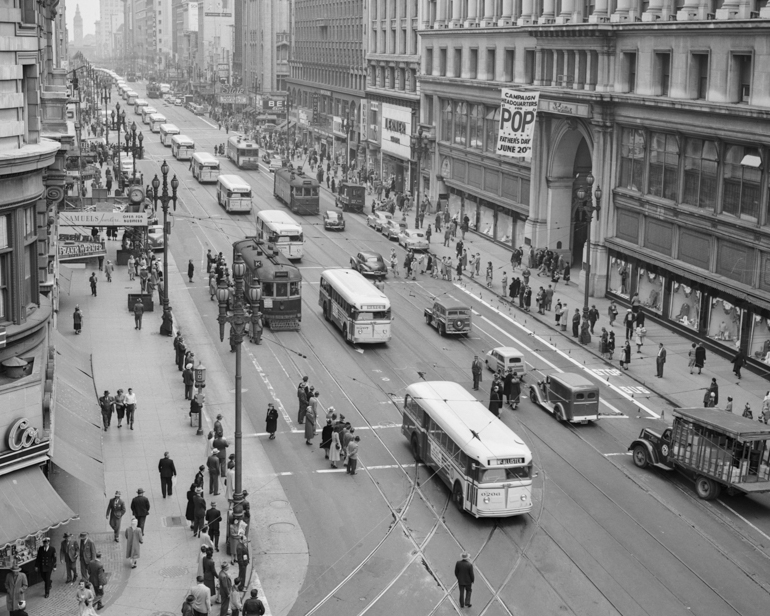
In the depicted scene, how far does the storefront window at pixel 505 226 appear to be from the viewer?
249 ft

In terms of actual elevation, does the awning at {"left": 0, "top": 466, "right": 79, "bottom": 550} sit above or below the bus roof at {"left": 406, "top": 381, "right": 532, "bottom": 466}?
→ above

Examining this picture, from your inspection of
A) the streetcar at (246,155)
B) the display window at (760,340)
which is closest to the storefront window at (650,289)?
the display window at (760,340)

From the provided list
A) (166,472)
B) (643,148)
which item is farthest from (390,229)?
(166,472)

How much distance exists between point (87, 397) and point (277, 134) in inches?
4799

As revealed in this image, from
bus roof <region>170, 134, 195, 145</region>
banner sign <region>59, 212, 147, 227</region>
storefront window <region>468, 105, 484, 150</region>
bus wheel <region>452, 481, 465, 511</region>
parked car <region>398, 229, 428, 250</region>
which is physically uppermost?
storefront window <region>468, 105, 484, 150</region>

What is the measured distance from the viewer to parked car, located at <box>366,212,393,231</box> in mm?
81000

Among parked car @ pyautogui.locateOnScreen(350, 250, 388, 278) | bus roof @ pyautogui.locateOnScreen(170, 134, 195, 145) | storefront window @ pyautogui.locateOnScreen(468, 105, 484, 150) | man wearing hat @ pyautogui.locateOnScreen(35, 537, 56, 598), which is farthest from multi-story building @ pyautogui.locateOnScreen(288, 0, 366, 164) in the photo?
man wearing hat @ pyautogui.locateOnScreen(35, 537, 56, 598)

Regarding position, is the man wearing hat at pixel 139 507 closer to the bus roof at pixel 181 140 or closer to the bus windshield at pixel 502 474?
the bus windshield at pixel 502 474

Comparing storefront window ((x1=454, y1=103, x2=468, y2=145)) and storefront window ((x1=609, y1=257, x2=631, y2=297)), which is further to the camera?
storefront window ((x1=454, y1=103, x2=468, y2=145))

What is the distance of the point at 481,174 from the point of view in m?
80.2

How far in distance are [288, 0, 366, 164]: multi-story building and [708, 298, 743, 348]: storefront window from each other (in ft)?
227

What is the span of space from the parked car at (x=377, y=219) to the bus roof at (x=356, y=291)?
89.2 ft

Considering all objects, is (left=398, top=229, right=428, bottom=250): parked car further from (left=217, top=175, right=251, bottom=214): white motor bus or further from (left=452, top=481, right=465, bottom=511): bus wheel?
(left=452, top=481, right=465, bottom=511): bus wheel

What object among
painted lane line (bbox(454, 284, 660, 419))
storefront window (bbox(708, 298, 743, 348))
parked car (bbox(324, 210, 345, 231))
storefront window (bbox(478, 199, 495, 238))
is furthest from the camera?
parked car (bbox(324, 210, 345, 231))
